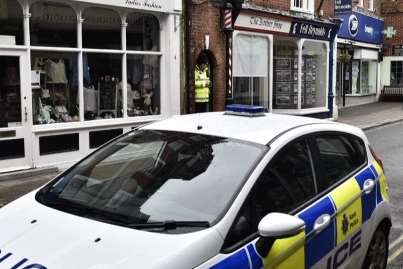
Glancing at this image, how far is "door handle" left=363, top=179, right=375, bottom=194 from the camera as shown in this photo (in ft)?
15.0

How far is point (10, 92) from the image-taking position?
10.6m

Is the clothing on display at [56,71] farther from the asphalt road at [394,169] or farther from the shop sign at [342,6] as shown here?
the shop sign at [342,6]

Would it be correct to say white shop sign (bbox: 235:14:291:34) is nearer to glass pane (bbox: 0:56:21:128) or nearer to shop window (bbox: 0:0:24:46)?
shop window (bbox: 0:0:24:46)

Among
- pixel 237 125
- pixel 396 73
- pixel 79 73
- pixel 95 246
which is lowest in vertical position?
pixel 95 246

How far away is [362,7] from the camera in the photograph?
88.9ft

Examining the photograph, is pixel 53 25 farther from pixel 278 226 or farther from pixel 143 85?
pixel 278 226

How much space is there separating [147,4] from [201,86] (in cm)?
267

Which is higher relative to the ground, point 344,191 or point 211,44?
point 211,44

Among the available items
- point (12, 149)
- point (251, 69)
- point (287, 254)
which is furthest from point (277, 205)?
point (251, 69)

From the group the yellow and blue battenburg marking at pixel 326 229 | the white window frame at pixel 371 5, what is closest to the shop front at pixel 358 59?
the white window frame at pixel 371 5

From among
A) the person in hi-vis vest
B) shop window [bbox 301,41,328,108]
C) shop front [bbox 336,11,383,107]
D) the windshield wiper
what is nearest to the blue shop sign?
shop front [bbox 336,11,383,107]

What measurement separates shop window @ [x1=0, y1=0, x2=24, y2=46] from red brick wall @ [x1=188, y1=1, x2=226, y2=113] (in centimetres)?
468

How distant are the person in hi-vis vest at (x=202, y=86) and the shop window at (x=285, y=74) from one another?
4.18 meters

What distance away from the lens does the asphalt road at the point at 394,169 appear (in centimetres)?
628
